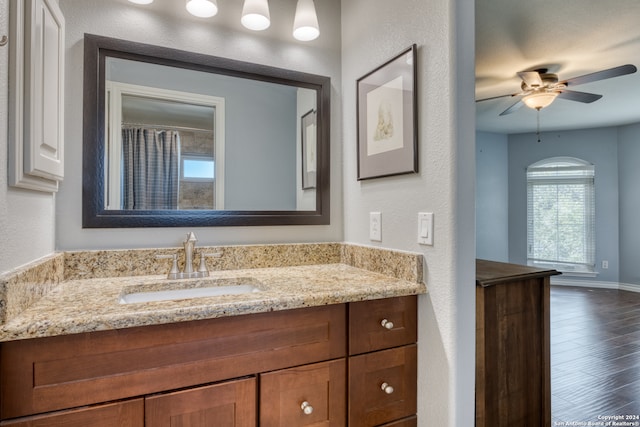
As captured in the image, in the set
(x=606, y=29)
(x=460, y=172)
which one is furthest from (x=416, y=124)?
(x=606, y=29)

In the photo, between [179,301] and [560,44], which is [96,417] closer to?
[179,301]

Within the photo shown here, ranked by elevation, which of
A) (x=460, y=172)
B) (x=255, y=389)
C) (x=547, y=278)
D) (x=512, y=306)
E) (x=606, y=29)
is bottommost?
(x=255, y=389)

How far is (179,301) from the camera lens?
1021 mm

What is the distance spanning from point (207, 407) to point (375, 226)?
0.93m

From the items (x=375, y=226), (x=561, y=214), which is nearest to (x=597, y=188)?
(x=561, y=214)

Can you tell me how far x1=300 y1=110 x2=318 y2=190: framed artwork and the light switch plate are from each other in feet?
2.13

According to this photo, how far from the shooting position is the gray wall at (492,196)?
576cm

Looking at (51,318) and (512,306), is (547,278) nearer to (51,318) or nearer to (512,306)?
(512,306)

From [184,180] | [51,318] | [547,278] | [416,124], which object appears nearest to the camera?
[51,318]

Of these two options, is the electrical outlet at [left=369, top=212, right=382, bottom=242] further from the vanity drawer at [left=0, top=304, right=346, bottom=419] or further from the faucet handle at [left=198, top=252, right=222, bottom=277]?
the faucet handle at [left=198, top=252, right=222, bottom=277]

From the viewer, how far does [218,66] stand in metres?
1.58

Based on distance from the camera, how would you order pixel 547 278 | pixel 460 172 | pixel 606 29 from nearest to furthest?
pixel 460 172, pixel 547 278, pixel 606 29

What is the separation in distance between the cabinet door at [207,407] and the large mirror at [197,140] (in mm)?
732

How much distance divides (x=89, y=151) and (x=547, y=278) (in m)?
2.09
